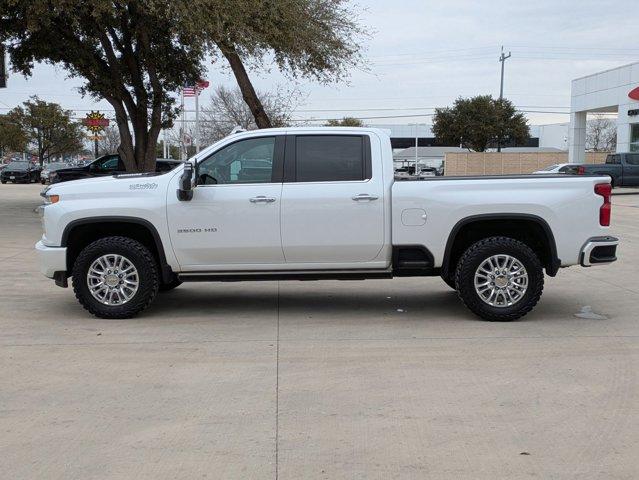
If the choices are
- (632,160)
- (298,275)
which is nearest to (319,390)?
(298,275)

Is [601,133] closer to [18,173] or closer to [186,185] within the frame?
[18,173]

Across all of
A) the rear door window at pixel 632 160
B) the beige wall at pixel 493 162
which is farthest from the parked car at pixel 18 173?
the rear door window at pixel 632 160

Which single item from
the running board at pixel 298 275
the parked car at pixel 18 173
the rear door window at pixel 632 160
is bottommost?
the running board at pixel 298 275

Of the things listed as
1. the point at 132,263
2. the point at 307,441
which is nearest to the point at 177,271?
the point at 132,263

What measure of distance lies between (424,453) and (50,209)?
5004 millimetres

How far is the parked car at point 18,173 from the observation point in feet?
153

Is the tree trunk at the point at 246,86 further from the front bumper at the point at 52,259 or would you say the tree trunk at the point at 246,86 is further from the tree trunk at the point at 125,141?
the front bumper at the point at 52,259

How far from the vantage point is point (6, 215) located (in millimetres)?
20359

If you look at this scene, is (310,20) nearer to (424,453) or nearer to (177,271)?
(177,271)

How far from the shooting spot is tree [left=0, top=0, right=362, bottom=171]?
1574cm

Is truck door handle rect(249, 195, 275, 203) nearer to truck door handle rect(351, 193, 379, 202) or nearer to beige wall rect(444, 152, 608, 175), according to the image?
truck door handle rect(351, 193, 379, 202)

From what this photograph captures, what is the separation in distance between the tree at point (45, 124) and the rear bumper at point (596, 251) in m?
61.5

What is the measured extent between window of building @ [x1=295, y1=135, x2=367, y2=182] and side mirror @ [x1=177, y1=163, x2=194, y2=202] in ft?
3.60

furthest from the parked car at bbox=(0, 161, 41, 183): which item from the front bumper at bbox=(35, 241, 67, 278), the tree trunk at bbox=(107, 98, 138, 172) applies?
the front bumper at bbox=(35, 241, 67, 278)
